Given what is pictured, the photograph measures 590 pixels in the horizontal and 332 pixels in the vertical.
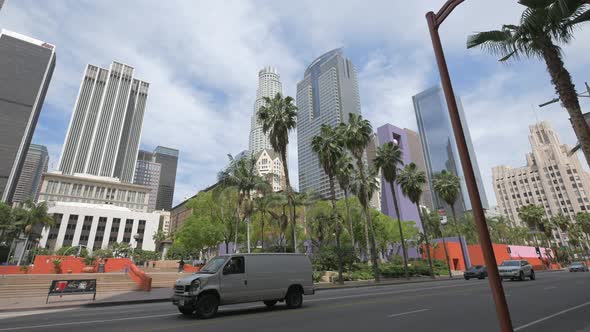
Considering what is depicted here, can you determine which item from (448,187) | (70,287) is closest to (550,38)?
(70,287)

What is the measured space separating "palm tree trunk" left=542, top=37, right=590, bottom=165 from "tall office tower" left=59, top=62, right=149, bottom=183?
197652mm

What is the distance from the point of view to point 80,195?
129 m

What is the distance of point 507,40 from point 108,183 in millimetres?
153798

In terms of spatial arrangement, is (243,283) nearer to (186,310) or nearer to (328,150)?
(186,310)

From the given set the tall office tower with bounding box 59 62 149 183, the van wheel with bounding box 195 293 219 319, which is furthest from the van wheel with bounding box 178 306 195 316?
the tall office tower with bounding box 59 62 149 183

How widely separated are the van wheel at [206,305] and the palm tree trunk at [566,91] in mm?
13740

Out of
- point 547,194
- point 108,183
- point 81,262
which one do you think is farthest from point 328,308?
point 547,194

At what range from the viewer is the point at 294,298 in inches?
487

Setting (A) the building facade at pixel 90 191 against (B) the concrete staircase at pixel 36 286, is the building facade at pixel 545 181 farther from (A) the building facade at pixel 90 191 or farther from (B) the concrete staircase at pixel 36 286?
(A) the building facade at pixel 90 191

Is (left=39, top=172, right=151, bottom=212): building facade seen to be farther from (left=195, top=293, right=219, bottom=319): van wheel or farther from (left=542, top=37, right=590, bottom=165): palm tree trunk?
(left=542, top=37, right=590, bottom=165): palm tree trunk

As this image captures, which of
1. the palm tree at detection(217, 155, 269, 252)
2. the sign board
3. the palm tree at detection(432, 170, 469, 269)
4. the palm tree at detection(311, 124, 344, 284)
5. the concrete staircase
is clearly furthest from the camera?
the palm tree at detection(432, 170, 469, 269)

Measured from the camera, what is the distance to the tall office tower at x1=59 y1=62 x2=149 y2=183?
16850cm

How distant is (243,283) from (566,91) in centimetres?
1377

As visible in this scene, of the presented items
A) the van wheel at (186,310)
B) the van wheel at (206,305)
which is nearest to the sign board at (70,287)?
the van wheel at (186,310)
